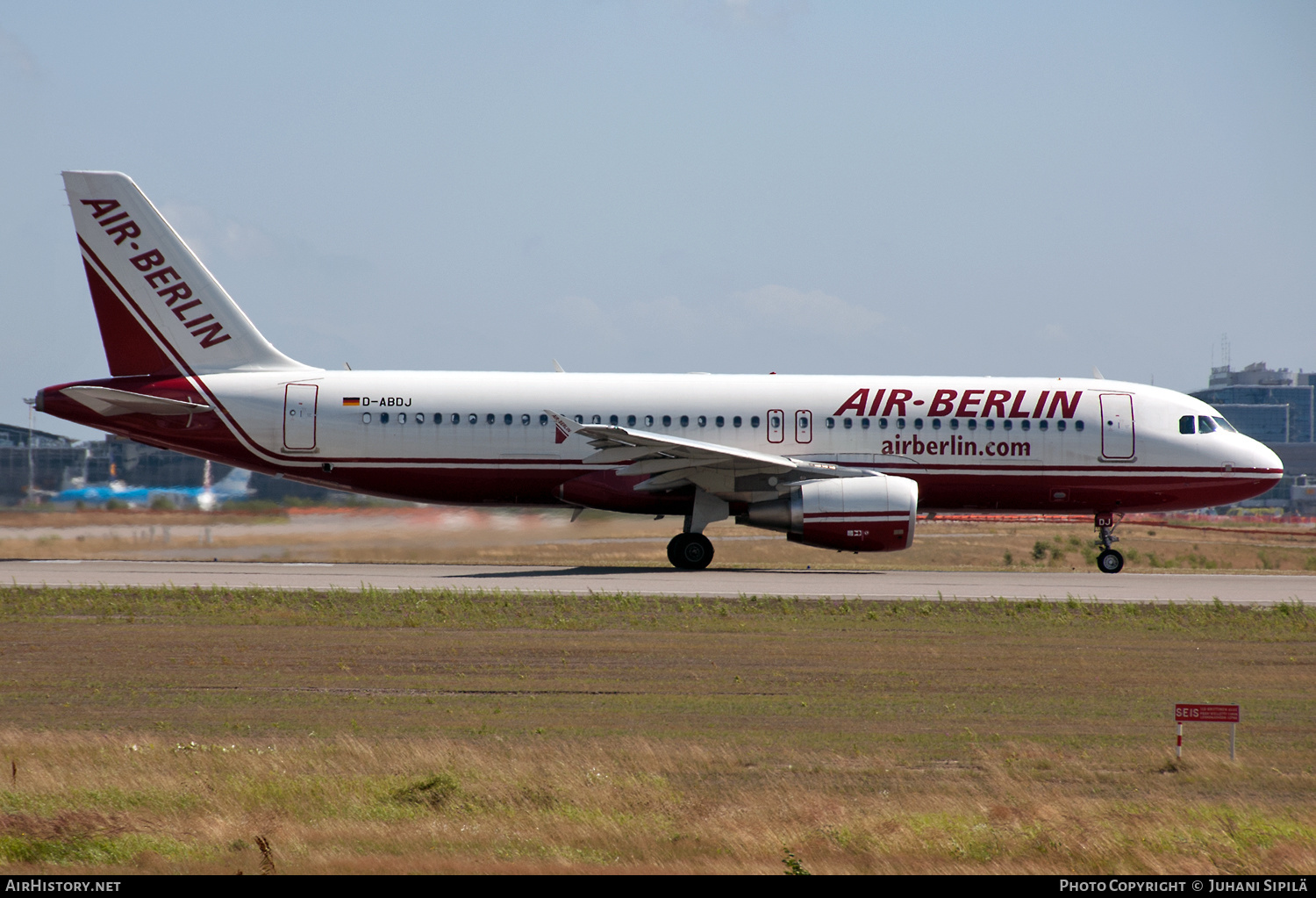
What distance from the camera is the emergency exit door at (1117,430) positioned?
85.3 ft

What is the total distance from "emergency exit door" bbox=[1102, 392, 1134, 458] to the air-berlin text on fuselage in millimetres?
18883

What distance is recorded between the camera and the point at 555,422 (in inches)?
997

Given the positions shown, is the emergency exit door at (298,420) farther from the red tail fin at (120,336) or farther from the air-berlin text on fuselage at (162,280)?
the red tail fin at (120,336)

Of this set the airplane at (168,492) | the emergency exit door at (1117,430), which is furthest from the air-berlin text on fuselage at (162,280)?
the emergency exit door at (1117,430)

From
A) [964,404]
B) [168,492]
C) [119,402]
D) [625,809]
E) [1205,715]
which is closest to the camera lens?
[625,809]

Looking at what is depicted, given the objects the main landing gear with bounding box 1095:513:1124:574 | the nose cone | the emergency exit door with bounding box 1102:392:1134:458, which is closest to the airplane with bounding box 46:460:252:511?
the emergency exit door with bounding box 1102:392:1134:458

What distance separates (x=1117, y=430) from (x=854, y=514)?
676 centimetres

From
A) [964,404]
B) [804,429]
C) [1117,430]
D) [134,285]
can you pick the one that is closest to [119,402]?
[134,285]

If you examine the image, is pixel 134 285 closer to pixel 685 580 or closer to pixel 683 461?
pixel 683 461

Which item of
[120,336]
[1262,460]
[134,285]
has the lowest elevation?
[1262,460]

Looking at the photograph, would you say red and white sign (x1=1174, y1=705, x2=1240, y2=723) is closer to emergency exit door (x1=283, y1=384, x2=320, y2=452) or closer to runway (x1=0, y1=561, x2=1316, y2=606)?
runway (x1=0, y1=561, x2=1316, y2=606)
